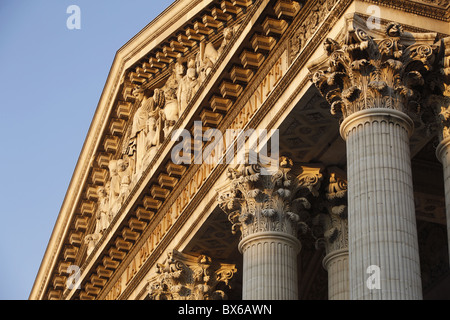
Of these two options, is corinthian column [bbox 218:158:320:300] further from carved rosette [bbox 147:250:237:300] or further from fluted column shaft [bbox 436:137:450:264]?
fluted column shaft [bbox 436:137:450:264]

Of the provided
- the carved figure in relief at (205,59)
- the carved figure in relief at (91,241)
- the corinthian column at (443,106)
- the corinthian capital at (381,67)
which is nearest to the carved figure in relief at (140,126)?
the carved figure in relief at (205,59)

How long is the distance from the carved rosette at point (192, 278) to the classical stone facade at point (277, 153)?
39mm

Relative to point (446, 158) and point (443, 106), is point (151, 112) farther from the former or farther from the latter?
point (446, 158)

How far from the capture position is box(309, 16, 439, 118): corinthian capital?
19547 mm

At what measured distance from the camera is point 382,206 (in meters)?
18.4

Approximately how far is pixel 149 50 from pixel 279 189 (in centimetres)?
938

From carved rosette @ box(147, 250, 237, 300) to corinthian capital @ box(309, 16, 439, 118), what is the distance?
8.82 m

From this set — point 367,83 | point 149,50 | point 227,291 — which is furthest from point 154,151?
point 367,83

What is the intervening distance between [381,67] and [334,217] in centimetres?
515

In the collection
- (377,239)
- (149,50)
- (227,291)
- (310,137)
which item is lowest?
(377,239)

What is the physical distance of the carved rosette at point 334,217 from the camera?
2377 centimetres

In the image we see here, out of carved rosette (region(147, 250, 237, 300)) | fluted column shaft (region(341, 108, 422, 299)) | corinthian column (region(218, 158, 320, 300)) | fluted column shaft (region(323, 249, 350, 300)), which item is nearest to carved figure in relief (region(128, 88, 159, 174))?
carved rosette (region(147, 250, 237, 300))
